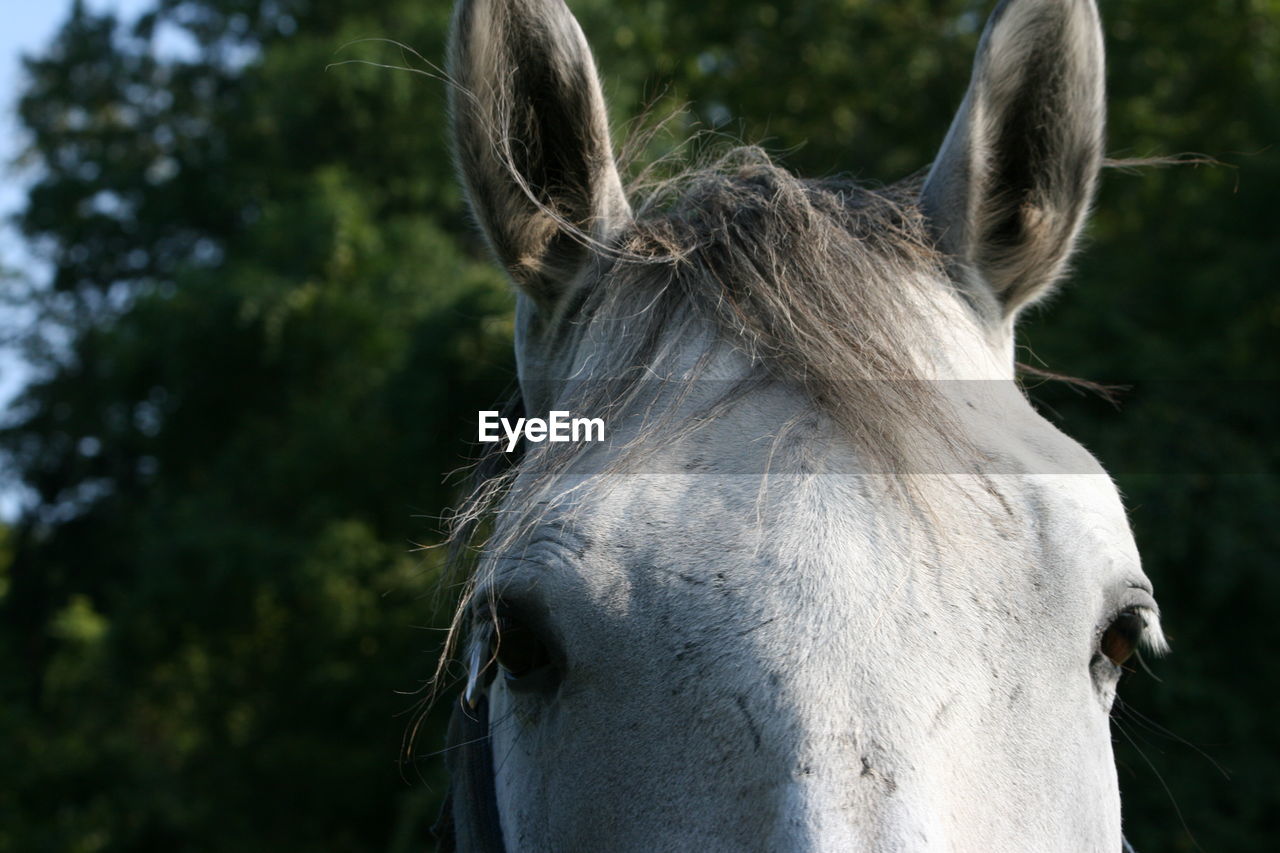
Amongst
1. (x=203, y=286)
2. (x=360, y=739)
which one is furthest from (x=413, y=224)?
(x=360, y=739)

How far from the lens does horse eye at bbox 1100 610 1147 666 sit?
167 cm

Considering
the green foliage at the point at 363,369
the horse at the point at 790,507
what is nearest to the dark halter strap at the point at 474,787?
the horse at the point at 790,507

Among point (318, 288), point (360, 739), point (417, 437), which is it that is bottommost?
point (360, 739)

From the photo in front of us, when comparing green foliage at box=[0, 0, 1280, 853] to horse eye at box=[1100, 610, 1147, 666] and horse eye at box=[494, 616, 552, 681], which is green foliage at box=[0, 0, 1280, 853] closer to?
horse eye at box=[1100, 610, 1147, 666]

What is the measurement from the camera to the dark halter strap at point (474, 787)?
197 centimetres

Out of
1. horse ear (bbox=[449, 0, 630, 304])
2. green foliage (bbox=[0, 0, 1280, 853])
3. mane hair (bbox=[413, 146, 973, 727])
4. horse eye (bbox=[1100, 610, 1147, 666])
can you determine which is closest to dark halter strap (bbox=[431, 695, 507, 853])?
mane hair (bbox=[413, 146, 973, 727])

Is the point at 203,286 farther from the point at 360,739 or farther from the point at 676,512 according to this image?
the point at 676,512

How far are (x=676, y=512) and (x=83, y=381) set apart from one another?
18954 mm

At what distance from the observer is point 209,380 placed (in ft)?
47.7

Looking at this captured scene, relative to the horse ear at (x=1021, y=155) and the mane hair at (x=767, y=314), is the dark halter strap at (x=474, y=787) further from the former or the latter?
the horse ear at (x=1021, y=155)

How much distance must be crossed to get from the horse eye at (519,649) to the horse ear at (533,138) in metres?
0.78

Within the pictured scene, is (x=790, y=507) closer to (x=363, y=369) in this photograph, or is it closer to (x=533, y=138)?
(x=533, y=138)

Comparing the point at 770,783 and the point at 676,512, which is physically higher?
the point at 676,512

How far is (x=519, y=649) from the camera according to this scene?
5.51 ft
